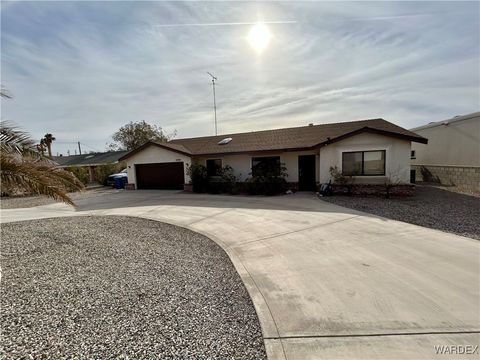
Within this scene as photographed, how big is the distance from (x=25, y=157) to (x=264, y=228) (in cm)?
585

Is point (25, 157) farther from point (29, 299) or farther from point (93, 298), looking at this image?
point (93, 298)

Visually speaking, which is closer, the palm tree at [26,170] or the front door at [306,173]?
the palm tree at [26,170]

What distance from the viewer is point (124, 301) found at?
3586 millimetres

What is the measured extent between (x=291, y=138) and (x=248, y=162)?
3236 millimetres

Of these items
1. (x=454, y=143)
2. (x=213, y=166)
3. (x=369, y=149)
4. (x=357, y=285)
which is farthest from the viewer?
(x=213, y=166)

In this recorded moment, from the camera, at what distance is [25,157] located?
4.66m

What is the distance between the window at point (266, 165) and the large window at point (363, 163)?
380 centimetres

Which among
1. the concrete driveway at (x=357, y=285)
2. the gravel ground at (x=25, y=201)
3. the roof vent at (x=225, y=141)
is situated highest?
the roof vent at (x=225, y=141)

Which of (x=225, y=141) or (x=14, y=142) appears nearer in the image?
(x=14, y=142)

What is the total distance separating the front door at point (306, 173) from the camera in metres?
15.1

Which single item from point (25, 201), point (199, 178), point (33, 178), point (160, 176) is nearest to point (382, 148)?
point (199, 178)

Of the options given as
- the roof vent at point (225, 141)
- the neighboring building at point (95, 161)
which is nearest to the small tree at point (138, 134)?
the neighboring building at point (95, 161)

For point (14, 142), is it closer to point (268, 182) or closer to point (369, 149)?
point (268, 182)

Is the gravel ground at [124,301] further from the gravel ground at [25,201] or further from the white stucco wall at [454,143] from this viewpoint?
the white stucco wall at [454,143]
